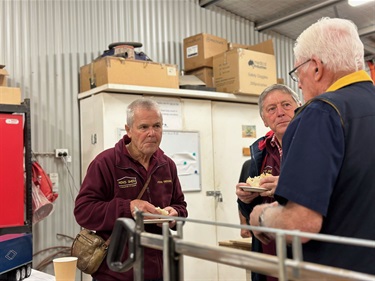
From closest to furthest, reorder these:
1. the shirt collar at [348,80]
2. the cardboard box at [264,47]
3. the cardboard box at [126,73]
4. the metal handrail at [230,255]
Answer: the metal handrail at [230,255]
the shirt collar at [348,80]
the cardboard box at [126,73]
the cardboard box at [264,47]

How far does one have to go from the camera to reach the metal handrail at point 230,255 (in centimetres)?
78

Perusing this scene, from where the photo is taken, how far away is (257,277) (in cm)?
214

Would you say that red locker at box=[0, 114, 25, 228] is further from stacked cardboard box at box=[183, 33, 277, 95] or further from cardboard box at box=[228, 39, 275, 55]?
cardboard box at box=[228, 39, 275, 55]

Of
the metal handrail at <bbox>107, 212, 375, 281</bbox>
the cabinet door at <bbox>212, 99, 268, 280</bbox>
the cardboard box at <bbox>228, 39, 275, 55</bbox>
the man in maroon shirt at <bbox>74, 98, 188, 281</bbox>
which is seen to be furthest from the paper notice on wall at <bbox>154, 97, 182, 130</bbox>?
the metal handrail at <bbox>107, 212, 375, 281</bbox>

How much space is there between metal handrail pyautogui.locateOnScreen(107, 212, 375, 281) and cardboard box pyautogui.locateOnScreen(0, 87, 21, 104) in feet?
8.22

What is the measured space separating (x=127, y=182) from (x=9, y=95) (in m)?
1.65

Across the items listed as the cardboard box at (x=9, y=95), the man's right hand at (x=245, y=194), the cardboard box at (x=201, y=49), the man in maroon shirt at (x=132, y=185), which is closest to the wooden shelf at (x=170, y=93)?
the cardboard box at (x=201, y=49)

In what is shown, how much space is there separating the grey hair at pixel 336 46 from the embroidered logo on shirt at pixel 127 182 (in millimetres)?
1121

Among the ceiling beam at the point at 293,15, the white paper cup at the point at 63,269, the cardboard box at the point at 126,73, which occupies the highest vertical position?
the ceiling beam at the point at 293,15

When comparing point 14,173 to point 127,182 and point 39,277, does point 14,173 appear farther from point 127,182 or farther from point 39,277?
point 127,182

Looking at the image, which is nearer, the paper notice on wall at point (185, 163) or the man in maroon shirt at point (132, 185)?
the man in maroon shirt at point (132, 185)

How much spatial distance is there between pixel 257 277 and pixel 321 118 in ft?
3.86

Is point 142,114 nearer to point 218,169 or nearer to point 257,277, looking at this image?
point 257,277

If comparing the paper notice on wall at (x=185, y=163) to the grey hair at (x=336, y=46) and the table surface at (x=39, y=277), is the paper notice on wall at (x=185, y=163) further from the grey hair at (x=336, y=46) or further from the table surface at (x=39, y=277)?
the grey hair at (x=336, y=46)
